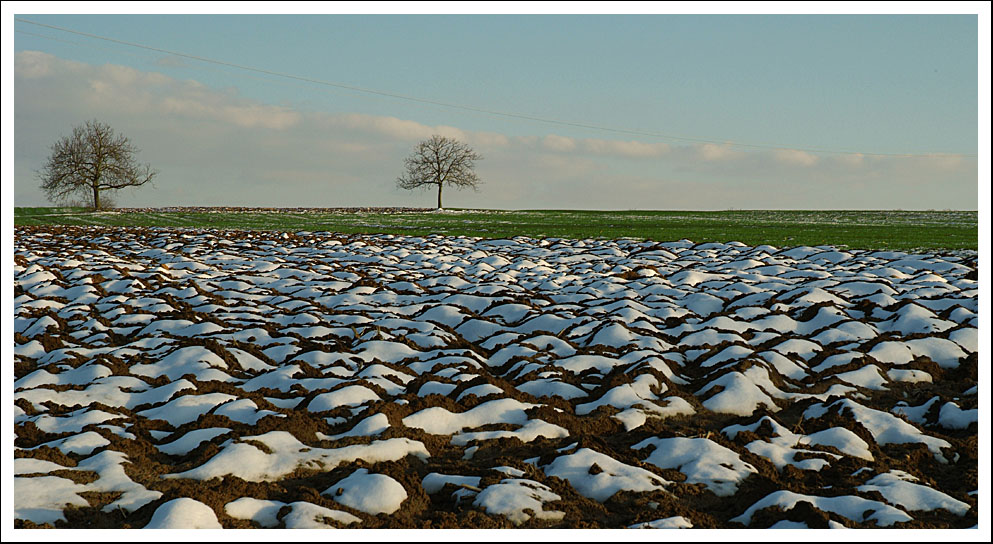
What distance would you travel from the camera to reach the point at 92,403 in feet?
22.8

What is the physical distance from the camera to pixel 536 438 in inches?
243

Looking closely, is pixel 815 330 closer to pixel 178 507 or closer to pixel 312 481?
pixel 312 481

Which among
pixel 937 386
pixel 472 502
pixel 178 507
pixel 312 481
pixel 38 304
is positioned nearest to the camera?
pixel 178 507

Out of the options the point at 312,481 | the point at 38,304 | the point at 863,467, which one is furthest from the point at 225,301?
the point at 863,467

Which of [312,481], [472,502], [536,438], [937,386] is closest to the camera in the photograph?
[472,502]

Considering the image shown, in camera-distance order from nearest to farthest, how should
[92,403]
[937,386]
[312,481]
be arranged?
1. [312,481]
2. [92,403]
3. [937,386]

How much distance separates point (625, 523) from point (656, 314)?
681cm

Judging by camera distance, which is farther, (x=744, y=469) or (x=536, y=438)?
(x=536, y=438)

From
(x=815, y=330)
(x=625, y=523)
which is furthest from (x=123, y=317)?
(x=815, y=330)

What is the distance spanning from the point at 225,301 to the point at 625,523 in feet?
31.2

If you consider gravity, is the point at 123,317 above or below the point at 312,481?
above

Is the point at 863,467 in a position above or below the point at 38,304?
below

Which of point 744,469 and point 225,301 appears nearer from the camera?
point 744,469

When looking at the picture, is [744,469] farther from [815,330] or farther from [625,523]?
[815,330]
